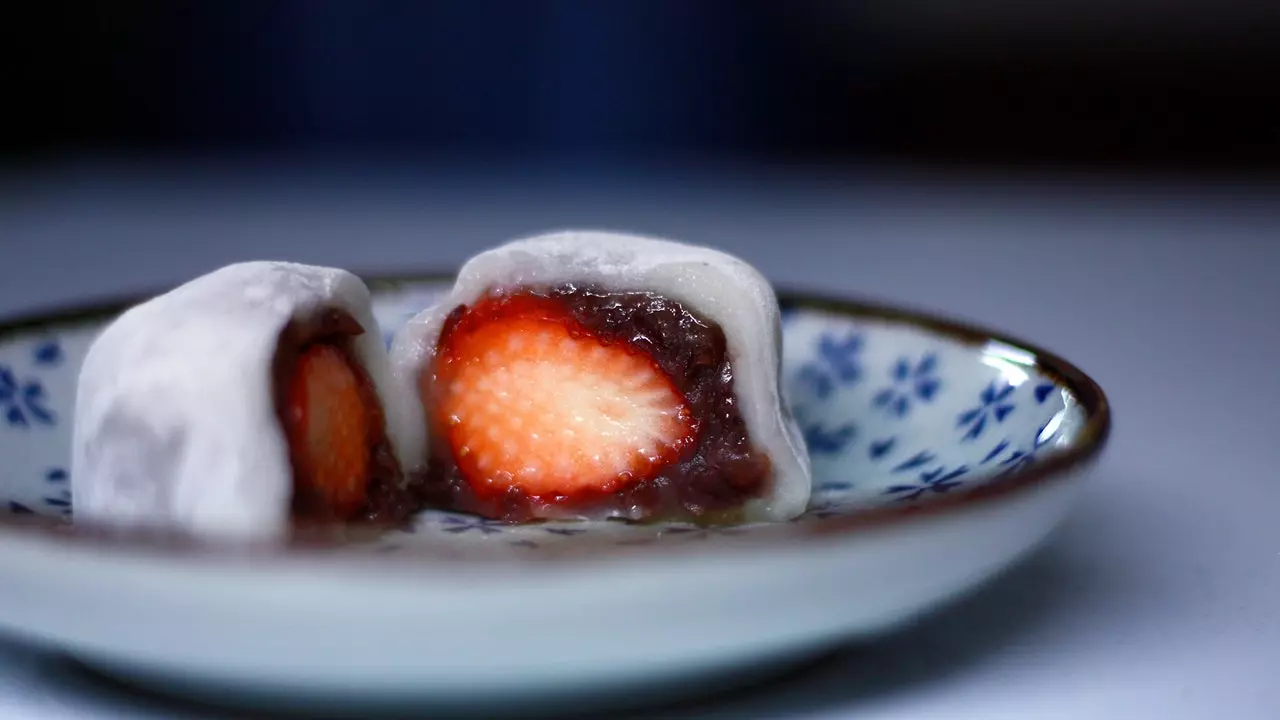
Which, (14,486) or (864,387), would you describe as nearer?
(14,486)

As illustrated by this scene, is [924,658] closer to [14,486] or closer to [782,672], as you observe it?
[782,672]

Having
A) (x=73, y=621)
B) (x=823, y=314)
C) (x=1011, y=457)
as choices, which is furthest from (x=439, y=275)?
(x=73, y=621)

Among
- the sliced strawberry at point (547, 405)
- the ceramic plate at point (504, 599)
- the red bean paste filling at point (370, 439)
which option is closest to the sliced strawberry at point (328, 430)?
the red bean paste filling at point (370, 439)

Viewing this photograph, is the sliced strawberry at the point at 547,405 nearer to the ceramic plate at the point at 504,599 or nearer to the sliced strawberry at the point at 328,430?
the sliced strawberry at the point at 328,430

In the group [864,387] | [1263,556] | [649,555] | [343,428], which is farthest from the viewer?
[864,387]

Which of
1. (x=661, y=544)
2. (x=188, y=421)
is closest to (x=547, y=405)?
(x=188, y=421)

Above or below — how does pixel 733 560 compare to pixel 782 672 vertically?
above

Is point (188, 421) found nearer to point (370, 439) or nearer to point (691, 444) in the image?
point (370, 439)
